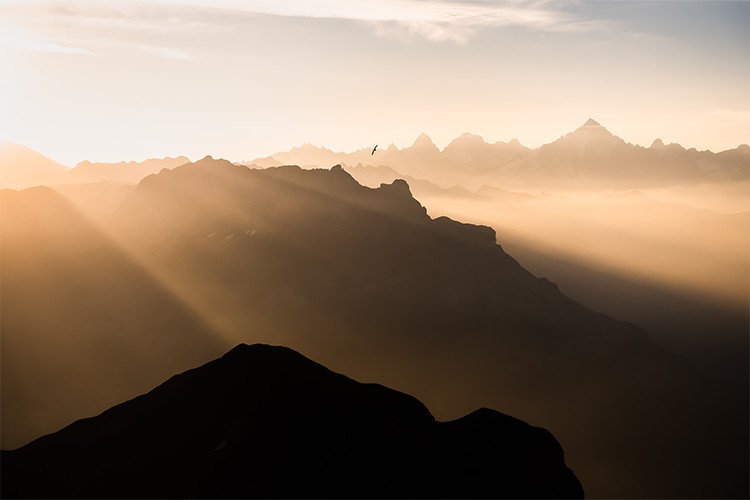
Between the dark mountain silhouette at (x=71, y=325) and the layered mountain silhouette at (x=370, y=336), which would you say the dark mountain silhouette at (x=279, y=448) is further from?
the layered mountain silhouette at (x=370, y=336)

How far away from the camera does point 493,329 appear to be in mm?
184125

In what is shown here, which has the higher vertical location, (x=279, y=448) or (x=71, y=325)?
(x=71, y=325)

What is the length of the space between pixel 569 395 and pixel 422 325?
151 feet

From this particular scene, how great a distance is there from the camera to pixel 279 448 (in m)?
61.6

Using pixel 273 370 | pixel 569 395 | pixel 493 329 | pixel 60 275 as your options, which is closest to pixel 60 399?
pixel 60 275

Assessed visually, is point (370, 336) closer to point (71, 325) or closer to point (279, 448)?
point (71, 325)

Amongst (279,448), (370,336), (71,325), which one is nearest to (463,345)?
(370,336)

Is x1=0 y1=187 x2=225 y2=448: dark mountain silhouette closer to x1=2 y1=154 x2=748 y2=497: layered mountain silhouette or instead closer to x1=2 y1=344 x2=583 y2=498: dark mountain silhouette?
x1=2 y1=154 x2=748 y2=497: layered mountain silhouette

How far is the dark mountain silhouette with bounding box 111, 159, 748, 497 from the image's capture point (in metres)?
154

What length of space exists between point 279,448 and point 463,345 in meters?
120

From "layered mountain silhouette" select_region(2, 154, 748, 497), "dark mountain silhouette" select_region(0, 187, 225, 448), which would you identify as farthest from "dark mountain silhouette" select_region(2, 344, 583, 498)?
"layered mountain silhouette" select_region(2, 154, 748, 497)

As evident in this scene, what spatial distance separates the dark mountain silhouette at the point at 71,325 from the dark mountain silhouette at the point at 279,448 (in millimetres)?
76584

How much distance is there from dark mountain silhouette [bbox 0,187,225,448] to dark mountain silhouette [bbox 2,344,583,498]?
251 ft

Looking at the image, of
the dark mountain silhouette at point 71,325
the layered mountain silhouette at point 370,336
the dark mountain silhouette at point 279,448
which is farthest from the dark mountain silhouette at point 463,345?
the dark mountain silhouette at point 279,448
